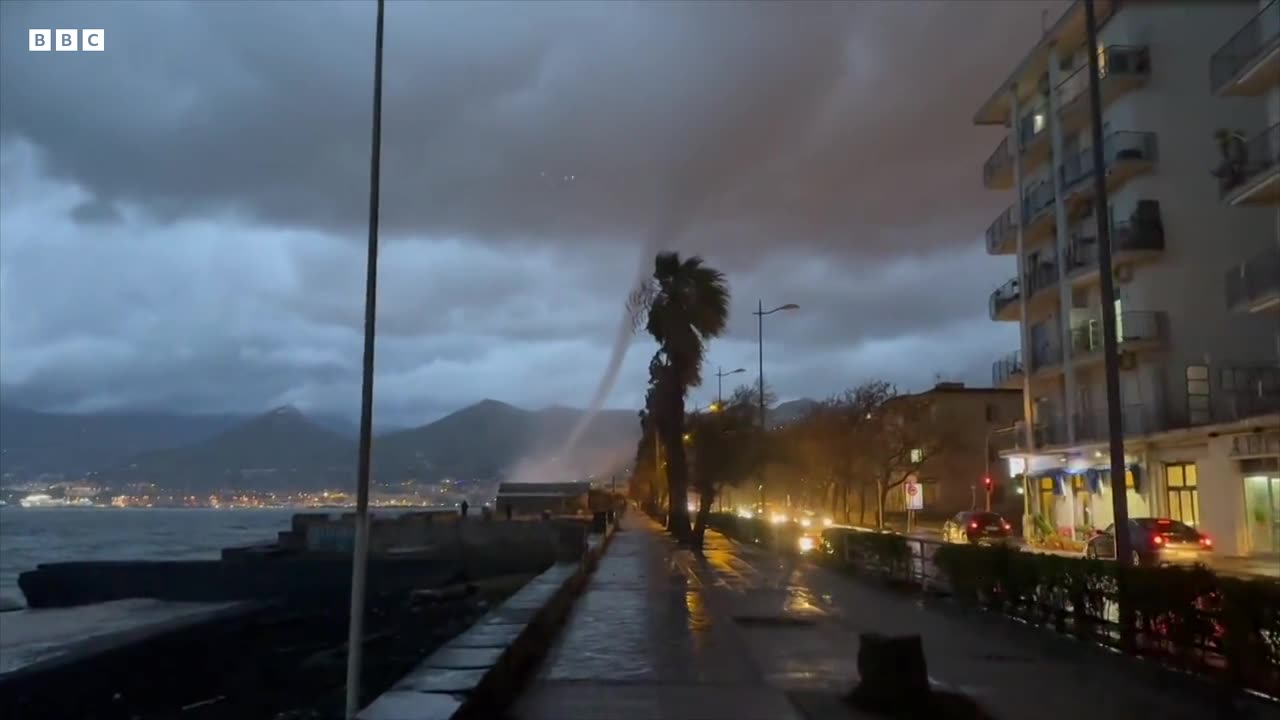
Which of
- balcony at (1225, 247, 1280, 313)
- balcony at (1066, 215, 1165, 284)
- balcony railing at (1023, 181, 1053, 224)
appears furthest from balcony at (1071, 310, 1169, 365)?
balcony at (1225, 247, 1280, 313)

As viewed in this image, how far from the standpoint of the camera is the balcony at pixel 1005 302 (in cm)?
5530

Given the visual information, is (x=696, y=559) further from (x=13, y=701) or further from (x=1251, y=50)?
(x=1251, y=50)

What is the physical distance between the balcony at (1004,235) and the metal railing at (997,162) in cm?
196

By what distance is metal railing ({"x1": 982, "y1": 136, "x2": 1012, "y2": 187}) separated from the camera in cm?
5534

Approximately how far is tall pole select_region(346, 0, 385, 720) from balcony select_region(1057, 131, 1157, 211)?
36.4 meters

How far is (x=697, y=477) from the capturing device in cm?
5412

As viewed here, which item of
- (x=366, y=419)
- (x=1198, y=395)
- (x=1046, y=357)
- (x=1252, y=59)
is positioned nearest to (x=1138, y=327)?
(x=1198, y=395)

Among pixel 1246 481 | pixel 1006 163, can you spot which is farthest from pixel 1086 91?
pixel 1246 481

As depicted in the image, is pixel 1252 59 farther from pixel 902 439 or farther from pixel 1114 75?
pixel 902 439

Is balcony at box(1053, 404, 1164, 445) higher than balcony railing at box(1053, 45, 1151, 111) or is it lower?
lower

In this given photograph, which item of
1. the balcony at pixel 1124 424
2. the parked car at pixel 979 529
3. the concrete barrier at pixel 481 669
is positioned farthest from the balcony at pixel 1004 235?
the concrete barrier at pixel 481 669

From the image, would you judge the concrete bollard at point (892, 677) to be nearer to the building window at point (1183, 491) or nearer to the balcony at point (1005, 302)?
the building window at point (1183, 491)

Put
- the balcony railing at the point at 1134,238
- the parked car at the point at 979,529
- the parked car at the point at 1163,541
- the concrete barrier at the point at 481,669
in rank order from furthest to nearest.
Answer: the parked car at the point at 979,529 < the balcony railing at the point at 1134,238 < the parked car at the point at 1163,541 < the concrete barrier at the point at 481,669

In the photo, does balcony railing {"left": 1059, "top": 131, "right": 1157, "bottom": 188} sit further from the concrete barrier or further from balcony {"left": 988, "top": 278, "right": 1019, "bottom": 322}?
the concrete barrier
